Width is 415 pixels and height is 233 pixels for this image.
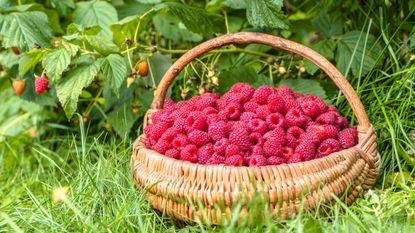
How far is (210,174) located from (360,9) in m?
1.35

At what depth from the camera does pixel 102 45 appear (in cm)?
240

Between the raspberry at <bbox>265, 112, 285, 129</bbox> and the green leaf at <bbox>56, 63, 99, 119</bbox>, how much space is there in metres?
0.70

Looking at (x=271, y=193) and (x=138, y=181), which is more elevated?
(x=271, y=193)

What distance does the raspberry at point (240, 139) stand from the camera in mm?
1868

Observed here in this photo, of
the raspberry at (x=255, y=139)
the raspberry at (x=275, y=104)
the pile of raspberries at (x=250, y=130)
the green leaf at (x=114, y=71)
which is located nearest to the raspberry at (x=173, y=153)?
the pile of raspberries at (x=250, y=130)

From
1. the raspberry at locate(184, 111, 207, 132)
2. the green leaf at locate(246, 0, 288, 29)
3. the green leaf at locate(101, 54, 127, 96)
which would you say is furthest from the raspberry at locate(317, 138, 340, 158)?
the green leaf at locate(101, 54, 127, 96)

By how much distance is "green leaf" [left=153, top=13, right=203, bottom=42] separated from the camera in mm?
2984

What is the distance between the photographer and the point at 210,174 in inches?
70.1

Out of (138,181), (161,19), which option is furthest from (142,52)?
(138,181)

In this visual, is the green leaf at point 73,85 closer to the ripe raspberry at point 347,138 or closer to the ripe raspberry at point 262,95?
the ripe raspberry at point 262,95

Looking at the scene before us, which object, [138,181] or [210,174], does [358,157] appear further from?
[138,181]

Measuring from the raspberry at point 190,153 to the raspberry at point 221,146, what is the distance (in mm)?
61

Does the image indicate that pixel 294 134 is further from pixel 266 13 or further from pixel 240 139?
pixel 266 13

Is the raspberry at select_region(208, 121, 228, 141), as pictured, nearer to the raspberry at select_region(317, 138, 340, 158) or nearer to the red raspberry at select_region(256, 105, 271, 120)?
the red raspberry at select_region(256, 105, 271, 120)
